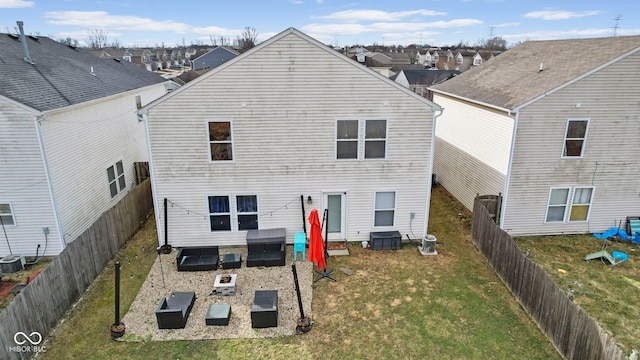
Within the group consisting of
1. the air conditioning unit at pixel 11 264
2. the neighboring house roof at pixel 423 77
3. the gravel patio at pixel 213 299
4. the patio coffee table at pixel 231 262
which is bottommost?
the gravel patio at pixel 213 299

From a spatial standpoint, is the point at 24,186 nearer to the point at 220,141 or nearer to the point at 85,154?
the point at 85,154

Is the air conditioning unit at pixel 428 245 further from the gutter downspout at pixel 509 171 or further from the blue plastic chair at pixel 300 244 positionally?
the blue plastic chair at pixel 300 244

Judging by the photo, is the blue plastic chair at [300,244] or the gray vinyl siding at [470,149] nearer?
the blue plastic chair at [300,244]

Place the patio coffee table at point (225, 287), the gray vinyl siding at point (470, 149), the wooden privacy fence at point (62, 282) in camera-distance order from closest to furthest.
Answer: the wooden privacy fence at point (62, 282) < the patio coffee table at point (225, 287) < the gray vinyl siding at point (470, 149)

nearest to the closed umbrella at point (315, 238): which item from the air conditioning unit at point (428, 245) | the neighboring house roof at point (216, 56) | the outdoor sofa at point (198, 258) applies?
the outdoor sofa at point (198, 258)

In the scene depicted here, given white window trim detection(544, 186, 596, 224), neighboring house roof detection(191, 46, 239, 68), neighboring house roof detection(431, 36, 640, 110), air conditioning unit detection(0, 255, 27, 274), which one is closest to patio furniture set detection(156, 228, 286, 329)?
air conditioning unit detection(0, 255, 27, 274)

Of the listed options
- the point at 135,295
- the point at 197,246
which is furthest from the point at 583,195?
the point at 135,295

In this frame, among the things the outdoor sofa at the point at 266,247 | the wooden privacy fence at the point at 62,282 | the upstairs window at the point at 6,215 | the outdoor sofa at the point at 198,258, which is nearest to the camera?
the wooden privacy fence at the point at 62,282

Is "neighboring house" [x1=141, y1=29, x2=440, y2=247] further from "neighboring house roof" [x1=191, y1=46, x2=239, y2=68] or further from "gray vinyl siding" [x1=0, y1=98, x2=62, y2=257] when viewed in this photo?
"neighboring house roof" [x1=191, y1=46, x2=239, y2=68]
